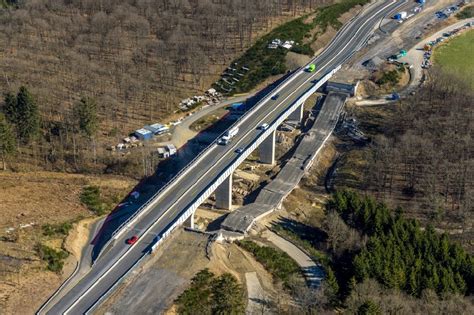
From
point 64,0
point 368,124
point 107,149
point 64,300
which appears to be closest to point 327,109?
point 368,124

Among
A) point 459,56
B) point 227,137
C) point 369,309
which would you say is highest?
point 459,56

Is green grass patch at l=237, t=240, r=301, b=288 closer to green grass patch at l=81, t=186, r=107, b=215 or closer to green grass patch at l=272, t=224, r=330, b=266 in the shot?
green grass patch at l=272, t=224, r=330, b=266

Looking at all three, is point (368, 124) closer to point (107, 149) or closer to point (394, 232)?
point (394, 232)

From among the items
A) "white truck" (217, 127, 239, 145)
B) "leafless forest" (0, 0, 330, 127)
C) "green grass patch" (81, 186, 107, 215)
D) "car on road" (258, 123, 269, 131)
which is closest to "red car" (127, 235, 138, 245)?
"green grass patch" (81, 186, 107, 215)

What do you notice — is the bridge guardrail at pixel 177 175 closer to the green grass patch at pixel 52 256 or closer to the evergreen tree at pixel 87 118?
the green grass patch at pixel 52 256

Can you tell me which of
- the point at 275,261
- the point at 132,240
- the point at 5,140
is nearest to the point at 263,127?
the point at 275,261

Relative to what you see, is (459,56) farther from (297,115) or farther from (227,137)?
(227,137)

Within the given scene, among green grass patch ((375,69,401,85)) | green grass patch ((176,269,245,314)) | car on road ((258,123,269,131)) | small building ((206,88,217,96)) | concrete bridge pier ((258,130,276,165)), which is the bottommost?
green grass patch ((176,269,245,314))

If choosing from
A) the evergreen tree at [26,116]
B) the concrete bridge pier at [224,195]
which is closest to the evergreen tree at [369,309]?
the concrete bridge pier at [224,195]
